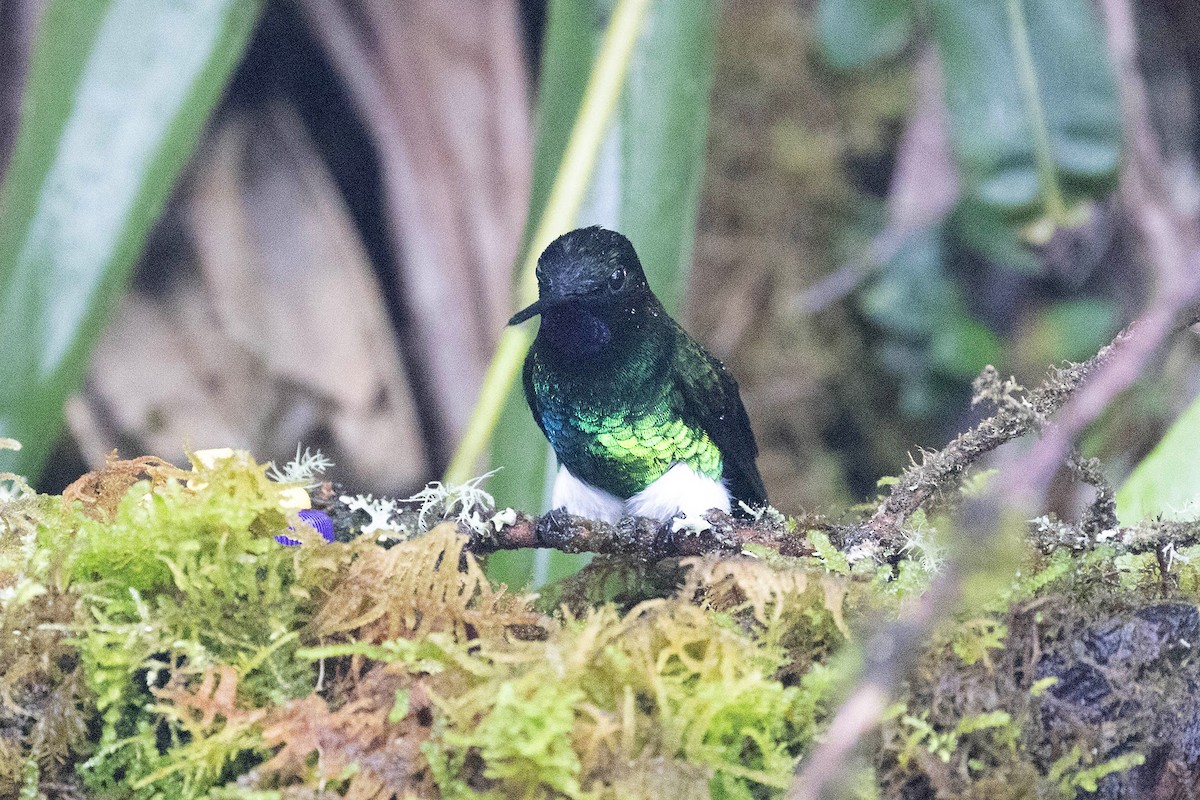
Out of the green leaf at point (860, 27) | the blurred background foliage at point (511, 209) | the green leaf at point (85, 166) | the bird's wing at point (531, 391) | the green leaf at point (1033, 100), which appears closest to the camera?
the bird's wing at point (531, 391)

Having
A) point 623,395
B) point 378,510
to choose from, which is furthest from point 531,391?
point 378,510

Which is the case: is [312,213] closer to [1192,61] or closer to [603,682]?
[603,682]

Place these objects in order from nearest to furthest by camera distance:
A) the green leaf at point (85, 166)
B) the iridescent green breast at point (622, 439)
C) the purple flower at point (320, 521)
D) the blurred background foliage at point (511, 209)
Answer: the purple flower at point (320, 521) < the iridescent green breast at point (622, 439) < the green leaf at point (85, 166) < the blurred background foliage at point (511, 209)

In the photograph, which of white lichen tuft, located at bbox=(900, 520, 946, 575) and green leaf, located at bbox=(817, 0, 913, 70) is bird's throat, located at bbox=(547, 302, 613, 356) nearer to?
white lichen tuft, located at bbox=(900, 520, 946, 575)

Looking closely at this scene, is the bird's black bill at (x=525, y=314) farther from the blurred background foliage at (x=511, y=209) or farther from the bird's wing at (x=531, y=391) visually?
the blurred background foliage at (x=511, y=209)

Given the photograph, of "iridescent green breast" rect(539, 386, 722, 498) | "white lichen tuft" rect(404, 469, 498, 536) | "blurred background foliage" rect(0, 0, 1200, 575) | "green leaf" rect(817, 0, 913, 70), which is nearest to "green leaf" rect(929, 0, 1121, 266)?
"blurred background foliage" rect(0, 0, 1200, 575)

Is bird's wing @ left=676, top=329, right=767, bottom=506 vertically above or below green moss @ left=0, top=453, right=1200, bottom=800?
above

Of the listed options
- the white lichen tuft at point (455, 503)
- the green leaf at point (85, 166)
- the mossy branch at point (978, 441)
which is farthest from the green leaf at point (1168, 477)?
the green leaf at point (85, 166)
